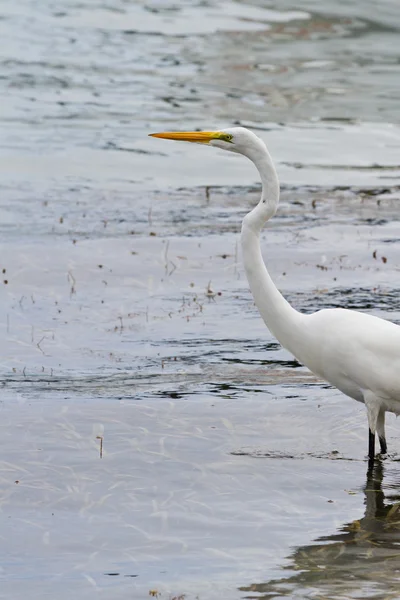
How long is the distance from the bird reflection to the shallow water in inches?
0.6

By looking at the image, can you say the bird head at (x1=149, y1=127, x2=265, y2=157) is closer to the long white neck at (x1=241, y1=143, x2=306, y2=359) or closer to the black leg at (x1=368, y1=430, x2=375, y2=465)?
the long white neck at (x1=241, y1=143, x2=306, y2=359)

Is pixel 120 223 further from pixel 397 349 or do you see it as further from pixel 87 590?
pixel 87 590

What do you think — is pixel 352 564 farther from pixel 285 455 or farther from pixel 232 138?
pixel 232 138

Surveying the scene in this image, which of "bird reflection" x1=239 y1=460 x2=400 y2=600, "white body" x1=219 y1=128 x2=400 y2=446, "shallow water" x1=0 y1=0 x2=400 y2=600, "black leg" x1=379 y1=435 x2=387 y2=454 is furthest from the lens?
"black leg" x1=379 y1=435 x2=387 y2=454

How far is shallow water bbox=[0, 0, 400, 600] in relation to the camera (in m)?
6.10

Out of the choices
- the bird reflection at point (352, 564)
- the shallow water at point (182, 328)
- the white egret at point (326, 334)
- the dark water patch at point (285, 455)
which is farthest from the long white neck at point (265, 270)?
the bird reflection at point (352, 564)

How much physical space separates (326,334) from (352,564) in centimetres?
173

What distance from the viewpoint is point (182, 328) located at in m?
9.93

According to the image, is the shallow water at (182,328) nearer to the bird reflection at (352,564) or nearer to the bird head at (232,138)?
the bird reflection at (352,564)

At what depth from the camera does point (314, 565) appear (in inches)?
233

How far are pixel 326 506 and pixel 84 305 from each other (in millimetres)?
4384

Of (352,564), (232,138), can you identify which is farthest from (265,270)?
(352,564)

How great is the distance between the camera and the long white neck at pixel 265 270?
7.19 m

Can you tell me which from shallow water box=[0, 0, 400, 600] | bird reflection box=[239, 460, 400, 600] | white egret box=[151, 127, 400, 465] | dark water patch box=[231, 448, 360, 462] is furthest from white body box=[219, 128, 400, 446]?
bird reflection box=[239, 460, 400, 600]
